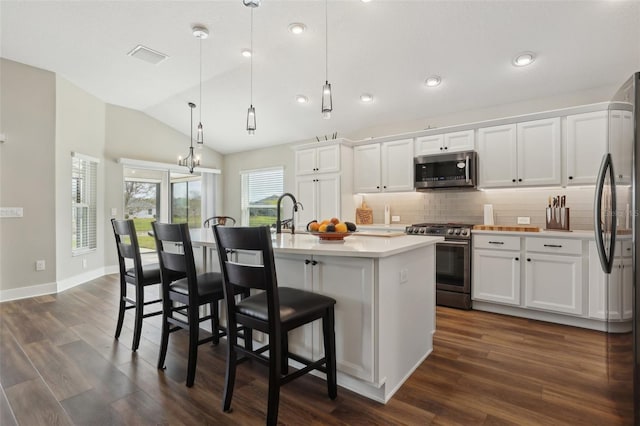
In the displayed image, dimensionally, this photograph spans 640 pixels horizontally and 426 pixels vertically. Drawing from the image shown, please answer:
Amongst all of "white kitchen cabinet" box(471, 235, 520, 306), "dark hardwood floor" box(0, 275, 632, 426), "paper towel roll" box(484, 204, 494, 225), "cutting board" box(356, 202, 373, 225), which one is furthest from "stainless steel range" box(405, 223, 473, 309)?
"cutting board" box(356, 202, 373, 225)

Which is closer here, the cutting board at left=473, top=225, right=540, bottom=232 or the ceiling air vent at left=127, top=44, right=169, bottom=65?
the cutting board at left=473, top=225, right=540, bottom=232

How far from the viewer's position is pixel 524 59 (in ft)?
10.3

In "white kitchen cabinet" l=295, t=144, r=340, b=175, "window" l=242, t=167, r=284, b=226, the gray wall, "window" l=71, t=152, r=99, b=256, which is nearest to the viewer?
the gray wall

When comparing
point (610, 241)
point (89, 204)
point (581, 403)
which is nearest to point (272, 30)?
point (610, 241)

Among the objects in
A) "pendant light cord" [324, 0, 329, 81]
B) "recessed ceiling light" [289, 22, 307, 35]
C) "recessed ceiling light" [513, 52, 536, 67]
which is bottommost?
"recessed ceiling light" [513, 52, 536, 67]

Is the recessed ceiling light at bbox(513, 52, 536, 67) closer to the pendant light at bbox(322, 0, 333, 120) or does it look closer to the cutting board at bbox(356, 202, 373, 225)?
the pendant light at bbox(322, 0, 333, 120)

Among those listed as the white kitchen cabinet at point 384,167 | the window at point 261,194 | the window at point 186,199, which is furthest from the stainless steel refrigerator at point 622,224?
the window at point 186,199

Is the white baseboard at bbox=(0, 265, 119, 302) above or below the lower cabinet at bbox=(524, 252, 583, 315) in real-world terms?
below

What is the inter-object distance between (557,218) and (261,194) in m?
5.25

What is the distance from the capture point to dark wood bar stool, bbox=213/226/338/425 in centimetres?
153

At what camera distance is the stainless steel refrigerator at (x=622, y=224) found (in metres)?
1.48

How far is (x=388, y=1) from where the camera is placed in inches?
109

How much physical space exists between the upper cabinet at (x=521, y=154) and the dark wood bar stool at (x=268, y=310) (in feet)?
9.53

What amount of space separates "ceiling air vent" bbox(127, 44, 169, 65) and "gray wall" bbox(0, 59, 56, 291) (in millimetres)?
1440
